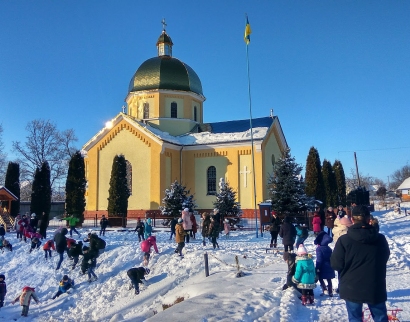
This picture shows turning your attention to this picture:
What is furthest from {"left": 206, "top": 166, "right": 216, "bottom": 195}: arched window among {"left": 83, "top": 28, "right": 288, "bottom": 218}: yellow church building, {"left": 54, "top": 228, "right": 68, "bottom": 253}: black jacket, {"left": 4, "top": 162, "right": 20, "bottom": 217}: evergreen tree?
{"left": 54, "top": 228, "right": 68, "bottom": 253}: black jacket

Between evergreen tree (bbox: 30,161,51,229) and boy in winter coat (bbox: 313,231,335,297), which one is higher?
evergreen tree (bbox: 30,161,51,229)

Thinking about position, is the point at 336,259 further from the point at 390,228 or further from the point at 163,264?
the point at 390,228

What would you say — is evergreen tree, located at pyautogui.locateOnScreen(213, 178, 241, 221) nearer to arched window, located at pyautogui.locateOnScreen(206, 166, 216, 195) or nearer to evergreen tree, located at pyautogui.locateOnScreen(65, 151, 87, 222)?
arched window, located at pyautogui.locateOnScreen(206, 166, 216, 195)

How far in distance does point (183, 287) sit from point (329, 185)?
97.9ft

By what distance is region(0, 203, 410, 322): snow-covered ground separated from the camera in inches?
279

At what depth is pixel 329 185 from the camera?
38.0m

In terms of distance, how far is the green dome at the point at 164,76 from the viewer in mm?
33219

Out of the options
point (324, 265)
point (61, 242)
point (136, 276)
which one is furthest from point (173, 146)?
point (324, 265)

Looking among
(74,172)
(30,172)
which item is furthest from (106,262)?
(30,172)

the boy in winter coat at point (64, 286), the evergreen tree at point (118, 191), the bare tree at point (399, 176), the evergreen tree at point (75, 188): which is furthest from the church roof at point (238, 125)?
the bare tree at point (399, 176)

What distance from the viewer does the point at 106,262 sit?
15.1m

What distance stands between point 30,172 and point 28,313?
108 ft

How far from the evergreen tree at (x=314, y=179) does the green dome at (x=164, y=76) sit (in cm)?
1135

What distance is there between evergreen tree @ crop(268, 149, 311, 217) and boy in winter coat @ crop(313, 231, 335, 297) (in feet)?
48.6
